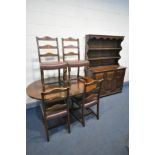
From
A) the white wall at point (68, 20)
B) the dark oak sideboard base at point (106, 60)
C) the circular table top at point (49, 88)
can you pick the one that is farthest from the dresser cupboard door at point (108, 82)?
the circular table top at point (49, 88)

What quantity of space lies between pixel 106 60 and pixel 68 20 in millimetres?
1707

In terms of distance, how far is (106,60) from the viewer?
13.1 ft

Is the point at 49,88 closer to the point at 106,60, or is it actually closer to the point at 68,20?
the point at 68,20

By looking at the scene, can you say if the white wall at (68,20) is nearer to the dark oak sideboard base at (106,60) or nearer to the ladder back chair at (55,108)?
the dark oak sideboard base at (106,60)

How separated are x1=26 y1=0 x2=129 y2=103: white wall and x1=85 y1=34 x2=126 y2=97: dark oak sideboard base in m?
0.23

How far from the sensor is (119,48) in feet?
12.9

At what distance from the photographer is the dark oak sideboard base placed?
11.0 ft

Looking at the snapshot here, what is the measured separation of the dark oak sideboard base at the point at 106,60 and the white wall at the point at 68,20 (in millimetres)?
233

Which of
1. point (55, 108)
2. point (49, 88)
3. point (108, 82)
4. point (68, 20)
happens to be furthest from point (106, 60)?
point (55, 108)
